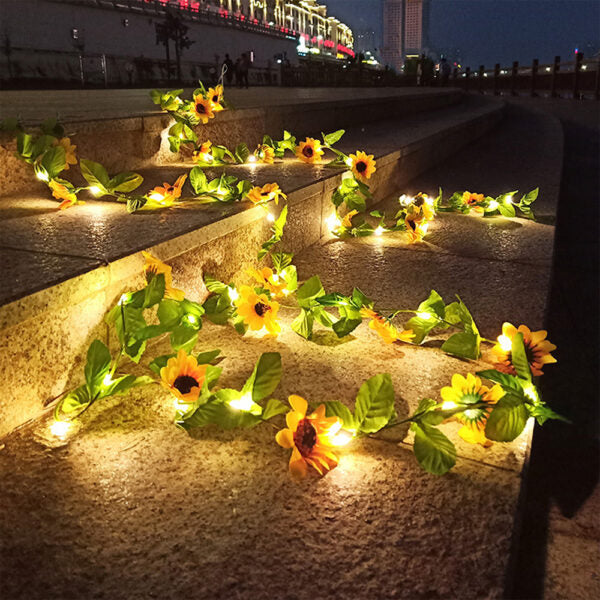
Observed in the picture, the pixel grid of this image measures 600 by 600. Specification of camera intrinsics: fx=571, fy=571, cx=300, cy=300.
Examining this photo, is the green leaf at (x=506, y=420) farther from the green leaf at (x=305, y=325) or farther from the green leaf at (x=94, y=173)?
the green leaf at (x=94, y=173)

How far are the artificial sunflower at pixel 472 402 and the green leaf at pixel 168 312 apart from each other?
0.69 meters

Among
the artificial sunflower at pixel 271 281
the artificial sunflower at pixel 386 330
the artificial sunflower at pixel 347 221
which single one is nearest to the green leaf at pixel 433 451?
the artificial sunflower at pixel 386 330

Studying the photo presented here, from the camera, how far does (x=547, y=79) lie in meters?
22.7

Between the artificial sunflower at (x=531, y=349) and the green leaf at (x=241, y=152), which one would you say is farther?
the green leaf at (x=241, y=152)

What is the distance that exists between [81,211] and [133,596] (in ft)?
4.79

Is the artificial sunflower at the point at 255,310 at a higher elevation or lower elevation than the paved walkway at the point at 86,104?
lower

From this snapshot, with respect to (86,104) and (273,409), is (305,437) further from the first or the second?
(86,104)

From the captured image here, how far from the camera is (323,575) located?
0.90 meters

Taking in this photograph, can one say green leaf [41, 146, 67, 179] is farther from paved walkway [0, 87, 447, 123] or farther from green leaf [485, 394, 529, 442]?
green leaf [485, 394, 529, 442]

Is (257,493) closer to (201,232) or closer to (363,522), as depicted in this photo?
(363,522)

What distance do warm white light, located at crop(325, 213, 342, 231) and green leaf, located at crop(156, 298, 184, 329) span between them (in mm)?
1514

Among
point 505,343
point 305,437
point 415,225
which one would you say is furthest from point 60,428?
point 415,225

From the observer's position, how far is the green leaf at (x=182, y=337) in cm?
146

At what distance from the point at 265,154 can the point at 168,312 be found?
190cm
